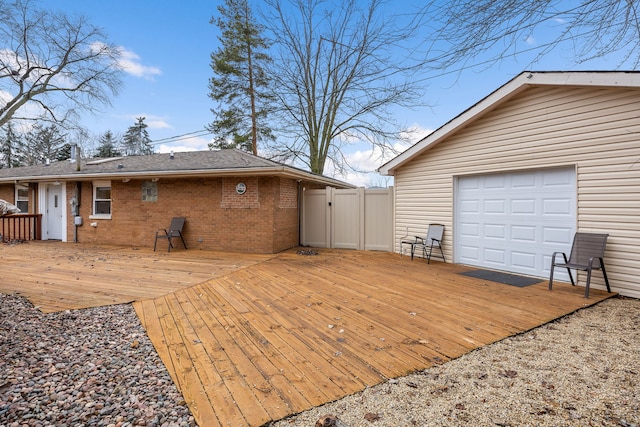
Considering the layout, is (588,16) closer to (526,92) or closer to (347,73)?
(526,92)

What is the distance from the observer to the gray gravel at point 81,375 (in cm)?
201

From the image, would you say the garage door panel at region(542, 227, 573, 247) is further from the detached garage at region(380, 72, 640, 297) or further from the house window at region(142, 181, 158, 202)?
the house window at region(142, 181, 158, 202)

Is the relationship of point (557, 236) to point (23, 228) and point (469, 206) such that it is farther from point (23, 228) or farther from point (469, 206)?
Answer: point (23, 228)

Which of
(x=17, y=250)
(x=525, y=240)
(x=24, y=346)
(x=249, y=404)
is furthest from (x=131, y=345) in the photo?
(x=17, y=250)

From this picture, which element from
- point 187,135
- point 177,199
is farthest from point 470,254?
point 187,135

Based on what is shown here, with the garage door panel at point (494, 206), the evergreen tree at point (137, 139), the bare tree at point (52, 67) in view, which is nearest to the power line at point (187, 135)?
the bare tree at point (52, 67)

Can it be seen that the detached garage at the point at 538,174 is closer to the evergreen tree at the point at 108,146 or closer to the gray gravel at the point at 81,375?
the gray gravel at the point at 81,375

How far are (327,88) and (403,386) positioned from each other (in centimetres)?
1576

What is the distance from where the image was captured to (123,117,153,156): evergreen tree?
32812 millimetres

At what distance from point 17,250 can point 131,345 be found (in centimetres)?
947

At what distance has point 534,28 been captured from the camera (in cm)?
268

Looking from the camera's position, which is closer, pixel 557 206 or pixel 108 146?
pixel 557 206

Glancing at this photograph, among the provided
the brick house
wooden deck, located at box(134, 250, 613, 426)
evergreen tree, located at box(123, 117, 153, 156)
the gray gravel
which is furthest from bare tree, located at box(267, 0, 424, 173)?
evergreen tree, located at box(123, 117, 153, 156)

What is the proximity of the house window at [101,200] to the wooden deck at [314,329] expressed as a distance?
761 cm
